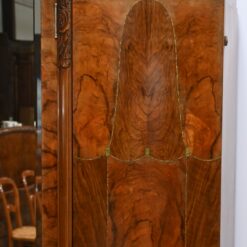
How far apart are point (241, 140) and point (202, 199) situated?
2.10 feet

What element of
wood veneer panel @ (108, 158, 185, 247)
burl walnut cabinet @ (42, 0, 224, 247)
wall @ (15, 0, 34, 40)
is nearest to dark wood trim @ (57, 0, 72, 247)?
burl walnut cabinet @ (42, 0, 224, 247)

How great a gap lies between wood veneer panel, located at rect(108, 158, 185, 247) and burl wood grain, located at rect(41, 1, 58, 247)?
0.47 ft

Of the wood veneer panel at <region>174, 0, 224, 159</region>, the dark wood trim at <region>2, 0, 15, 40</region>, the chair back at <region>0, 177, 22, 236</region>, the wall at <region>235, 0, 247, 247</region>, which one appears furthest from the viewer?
the dark wood trim at <region>2, 0, 15, 40</region>

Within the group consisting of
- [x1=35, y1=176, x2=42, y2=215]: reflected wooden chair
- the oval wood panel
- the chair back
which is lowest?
the chair back

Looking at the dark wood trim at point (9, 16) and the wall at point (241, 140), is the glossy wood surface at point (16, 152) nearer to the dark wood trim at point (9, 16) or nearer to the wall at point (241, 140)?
the wall at point (241, 140)

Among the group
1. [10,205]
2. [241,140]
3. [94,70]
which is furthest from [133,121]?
[10,205]

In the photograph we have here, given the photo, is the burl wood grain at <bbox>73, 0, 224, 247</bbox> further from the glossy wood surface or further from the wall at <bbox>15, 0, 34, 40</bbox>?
the wall at <bbox>15, 0, 34, 40</bbox>

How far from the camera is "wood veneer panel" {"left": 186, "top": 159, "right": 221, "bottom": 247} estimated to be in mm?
1015

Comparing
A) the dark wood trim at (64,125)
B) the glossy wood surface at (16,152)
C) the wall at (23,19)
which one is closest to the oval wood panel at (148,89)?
the dark wood trim at (64,125)

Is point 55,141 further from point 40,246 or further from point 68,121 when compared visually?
point 40,246

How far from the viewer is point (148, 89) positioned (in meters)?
1.00

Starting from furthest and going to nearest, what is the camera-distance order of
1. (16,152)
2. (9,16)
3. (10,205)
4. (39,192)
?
(9,16) < (16,152) < (10,205) < (39,192)

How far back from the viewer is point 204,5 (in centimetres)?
99

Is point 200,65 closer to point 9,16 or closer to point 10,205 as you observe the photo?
point 10,205
